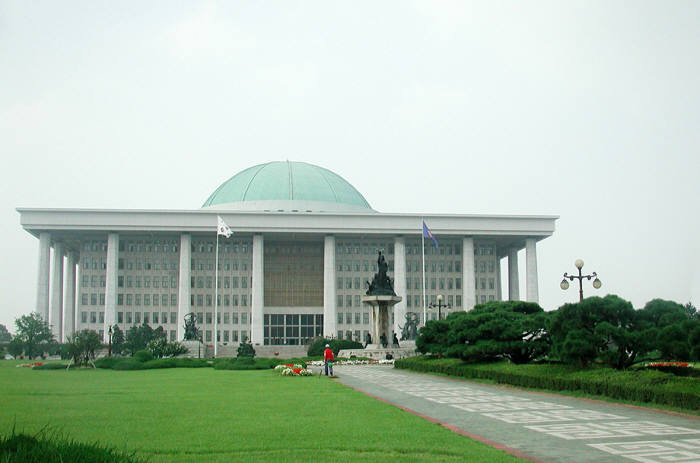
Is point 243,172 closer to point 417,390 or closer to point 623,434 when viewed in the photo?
point 417,390

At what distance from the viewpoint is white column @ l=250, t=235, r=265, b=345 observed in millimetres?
83312

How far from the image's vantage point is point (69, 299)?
91.2m

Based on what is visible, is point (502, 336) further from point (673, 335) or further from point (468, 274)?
point (468, 274)

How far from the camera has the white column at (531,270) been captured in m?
85.2

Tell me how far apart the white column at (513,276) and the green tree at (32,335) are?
55659 millimetres

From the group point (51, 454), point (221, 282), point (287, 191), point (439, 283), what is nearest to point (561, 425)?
point (51, 454)

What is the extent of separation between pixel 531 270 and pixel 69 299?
58558 mm

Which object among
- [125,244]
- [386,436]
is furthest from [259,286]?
[386,436]

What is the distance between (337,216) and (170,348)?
119 feet

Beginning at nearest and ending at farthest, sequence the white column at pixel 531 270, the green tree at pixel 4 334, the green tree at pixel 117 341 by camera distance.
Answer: the green tree at pixel 117 341 < the white column at pixel 531 270 < the green tree at pixel 4 334

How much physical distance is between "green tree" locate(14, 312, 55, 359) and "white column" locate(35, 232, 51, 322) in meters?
4.27

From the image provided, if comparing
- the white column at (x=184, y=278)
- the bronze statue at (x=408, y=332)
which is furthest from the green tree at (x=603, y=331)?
the white column at (x=184, y=278)

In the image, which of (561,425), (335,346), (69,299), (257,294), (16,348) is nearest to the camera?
(561,425)

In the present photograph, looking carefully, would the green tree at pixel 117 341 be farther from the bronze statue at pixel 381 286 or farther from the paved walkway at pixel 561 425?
the paved walkway at pixel 561 425
